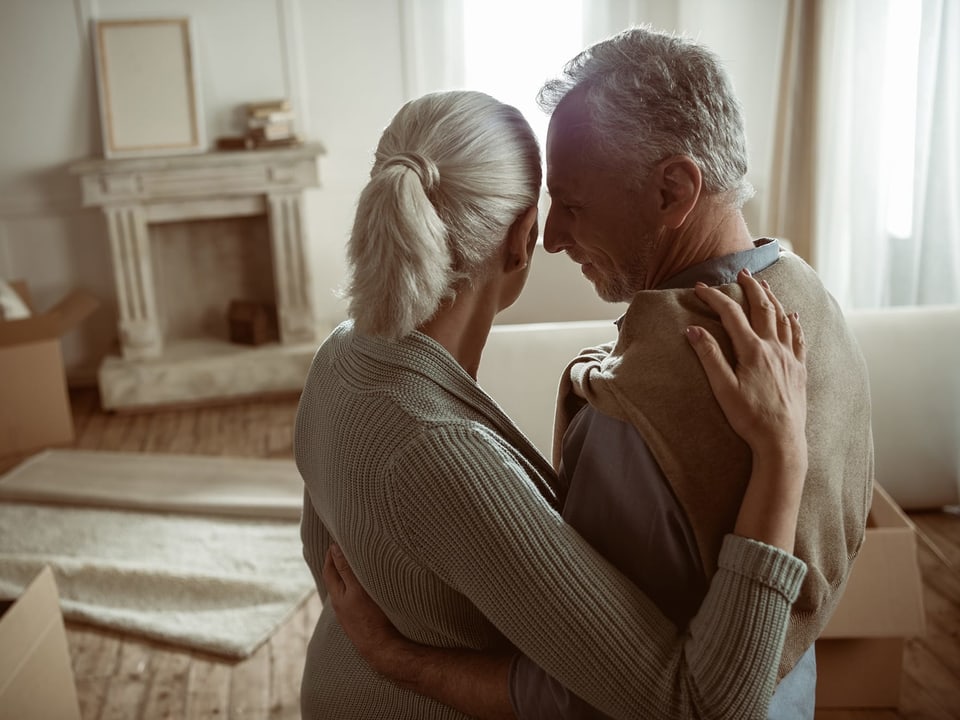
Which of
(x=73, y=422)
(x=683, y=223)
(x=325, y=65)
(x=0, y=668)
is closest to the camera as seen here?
(x=683, y=223)

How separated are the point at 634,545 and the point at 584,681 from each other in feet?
0.51

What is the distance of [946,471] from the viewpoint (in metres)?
3.21

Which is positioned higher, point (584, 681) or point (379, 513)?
point (379, 513)

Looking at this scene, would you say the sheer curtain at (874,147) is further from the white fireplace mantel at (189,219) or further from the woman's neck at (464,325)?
the woman's neck at (464,325)

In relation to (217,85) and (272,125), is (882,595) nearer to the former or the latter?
(272,125)

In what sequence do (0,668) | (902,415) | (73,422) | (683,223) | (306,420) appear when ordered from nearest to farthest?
(683,223) < (306,420) < (0,668) < (902,415) < (73,422)

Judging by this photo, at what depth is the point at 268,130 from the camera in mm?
4742

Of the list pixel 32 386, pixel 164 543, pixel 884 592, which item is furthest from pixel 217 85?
pixel 884 592

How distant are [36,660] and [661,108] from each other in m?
1.70

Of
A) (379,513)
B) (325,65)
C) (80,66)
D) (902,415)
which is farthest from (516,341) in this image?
(80,66)

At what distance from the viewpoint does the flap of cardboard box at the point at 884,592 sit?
2.12 m

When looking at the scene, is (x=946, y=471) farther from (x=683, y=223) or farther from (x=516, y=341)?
(x=683, y=223)

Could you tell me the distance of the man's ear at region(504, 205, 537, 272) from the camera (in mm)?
1212

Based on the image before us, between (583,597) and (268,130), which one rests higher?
(268,130)
